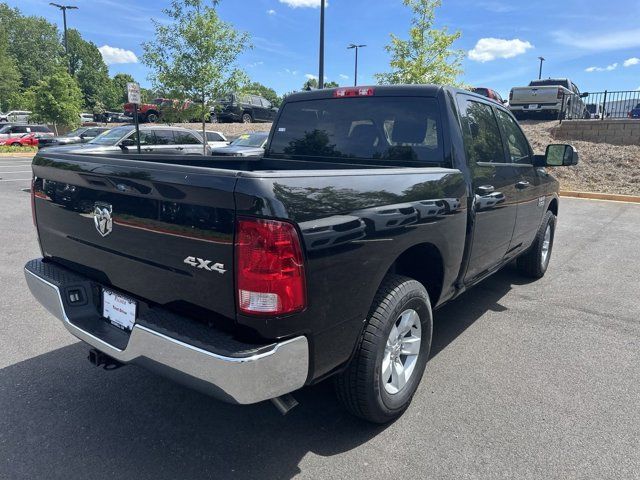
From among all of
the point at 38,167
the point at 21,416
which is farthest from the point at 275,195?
the point at 21,416

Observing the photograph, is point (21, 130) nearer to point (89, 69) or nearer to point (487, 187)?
point (487, 187)

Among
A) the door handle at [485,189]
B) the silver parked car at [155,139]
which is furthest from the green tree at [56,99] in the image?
the door handle at [485,189]

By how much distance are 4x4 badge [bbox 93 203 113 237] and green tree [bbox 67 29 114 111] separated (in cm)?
8690

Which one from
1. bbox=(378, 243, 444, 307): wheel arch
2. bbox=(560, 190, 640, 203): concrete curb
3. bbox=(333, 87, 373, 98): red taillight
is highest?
bbox=(333, 87, 373, 98): red taillight

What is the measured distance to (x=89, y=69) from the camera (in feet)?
290

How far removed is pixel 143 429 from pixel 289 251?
1.56 m

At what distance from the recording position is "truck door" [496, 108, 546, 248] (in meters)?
4.20

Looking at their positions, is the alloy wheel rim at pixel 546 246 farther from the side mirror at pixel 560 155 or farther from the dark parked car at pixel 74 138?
the dark parked car at pixel 74 138

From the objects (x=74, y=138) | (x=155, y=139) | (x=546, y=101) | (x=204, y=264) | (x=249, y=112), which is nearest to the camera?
(x=204, y=264)

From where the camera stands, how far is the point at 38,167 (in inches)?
114

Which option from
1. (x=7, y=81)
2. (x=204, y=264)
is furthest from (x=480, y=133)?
(x=7, y=81)

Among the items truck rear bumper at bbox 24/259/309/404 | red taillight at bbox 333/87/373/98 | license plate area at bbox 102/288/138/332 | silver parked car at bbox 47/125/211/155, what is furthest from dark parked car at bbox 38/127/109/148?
truck rear bumper at bbox 24/259/309/404

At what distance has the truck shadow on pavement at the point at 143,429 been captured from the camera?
2.36 metres

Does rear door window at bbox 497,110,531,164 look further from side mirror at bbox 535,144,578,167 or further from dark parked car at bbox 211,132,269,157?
dark parked car at bbox 211,132,269,157
